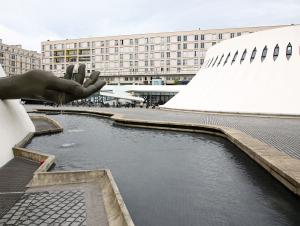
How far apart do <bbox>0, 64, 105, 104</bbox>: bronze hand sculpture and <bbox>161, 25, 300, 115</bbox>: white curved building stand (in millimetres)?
20572

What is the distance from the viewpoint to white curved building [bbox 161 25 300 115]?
27.1 metres

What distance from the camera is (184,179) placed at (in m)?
9.07

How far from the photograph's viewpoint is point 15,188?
25.9ft

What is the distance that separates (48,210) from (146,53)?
82.2 m

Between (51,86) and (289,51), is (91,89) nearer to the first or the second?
(51,86)

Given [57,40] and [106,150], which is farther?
[57,40]

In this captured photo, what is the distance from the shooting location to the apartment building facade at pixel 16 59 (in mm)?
104188

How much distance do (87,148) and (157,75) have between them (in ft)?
240

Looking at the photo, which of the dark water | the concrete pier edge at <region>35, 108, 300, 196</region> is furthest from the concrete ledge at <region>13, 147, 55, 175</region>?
the concrete pier edge at <region>35, 108, 300, 196</region>

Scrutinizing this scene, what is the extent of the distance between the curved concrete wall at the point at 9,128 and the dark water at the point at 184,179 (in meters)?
1.23

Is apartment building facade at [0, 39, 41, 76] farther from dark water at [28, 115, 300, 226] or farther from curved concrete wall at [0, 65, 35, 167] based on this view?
dark water at [28, 115, 300, 226]

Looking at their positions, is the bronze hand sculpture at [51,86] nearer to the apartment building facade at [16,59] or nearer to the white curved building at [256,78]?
the white curved building at [256,78]

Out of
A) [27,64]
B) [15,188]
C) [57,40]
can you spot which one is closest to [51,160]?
[15,188]

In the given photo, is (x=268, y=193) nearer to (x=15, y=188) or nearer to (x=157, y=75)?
(x=15, y=188)
